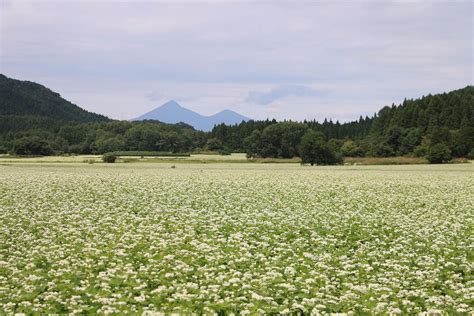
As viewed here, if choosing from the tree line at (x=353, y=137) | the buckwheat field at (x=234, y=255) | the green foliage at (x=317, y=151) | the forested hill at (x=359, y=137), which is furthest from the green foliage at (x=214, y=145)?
the buckwheat field at (x=234, y=255)

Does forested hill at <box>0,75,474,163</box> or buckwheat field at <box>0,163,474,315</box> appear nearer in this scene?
buckwheat field at <box>0,163,474,315</box>

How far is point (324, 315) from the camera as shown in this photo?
8789mm

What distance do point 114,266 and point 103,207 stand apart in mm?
10947

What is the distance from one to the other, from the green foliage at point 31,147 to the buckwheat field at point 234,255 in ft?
419

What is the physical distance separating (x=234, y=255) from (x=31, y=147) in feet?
477

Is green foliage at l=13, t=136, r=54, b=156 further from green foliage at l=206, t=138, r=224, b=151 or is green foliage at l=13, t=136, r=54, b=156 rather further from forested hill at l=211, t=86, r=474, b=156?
green foliage at l=206, t=138, r=224, b=151

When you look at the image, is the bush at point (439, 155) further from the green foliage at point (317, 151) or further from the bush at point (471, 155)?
the bush at point (471, 155)

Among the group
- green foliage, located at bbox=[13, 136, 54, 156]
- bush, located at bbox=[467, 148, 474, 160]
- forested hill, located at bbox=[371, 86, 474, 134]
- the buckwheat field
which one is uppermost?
forested hill, located at bbox=[371, 86, 474, 134]

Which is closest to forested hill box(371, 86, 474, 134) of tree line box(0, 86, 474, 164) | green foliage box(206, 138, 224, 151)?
tree line box(0, 86, 474, 164)

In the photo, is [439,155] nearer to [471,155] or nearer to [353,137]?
[471,155]

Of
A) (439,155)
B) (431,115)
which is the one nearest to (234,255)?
(439,155)

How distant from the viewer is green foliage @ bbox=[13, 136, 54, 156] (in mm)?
144000

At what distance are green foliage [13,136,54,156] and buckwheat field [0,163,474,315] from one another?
128 m

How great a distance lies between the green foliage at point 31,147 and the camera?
472 ft
